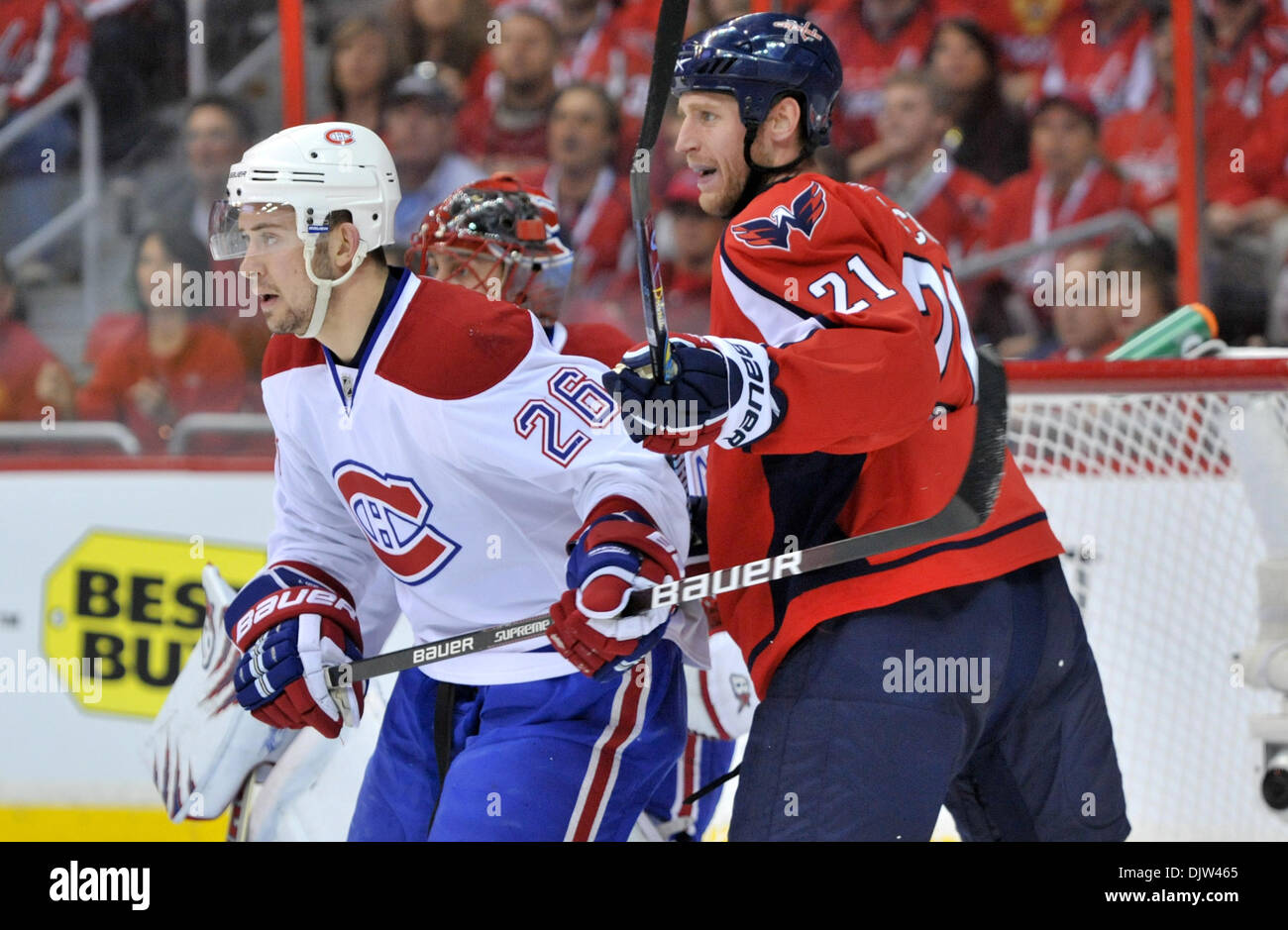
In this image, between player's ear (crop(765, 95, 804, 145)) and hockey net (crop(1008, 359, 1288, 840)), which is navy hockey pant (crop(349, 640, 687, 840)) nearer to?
player's ear (crop(765, 95, 804, 145))

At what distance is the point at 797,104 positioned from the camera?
2100 mm

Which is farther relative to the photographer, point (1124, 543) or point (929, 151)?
point (929, 151)

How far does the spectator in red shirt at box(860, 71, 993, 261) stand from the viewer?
171 inches

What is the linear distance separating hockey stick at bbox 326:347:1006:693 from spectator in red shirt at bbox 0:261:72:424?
6.84 ft

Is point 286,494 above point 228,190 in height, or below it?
below

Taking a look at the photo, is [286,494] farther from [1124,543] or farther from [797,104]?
[1124,543]

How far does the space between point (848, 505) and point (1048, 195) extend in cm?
252

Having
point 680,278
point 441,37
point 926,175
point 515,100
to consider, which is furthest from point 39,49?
point 926,175

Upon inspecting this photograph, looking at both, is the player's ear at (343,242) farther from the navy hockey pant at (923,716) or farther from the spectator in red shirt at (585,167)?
the spectator in red shirt at (585,167)

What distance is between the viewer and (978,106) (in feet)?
14.5

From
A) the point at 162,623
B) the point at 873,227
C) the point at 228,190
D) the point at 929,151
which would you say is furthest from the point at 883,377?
the point at 929,151
